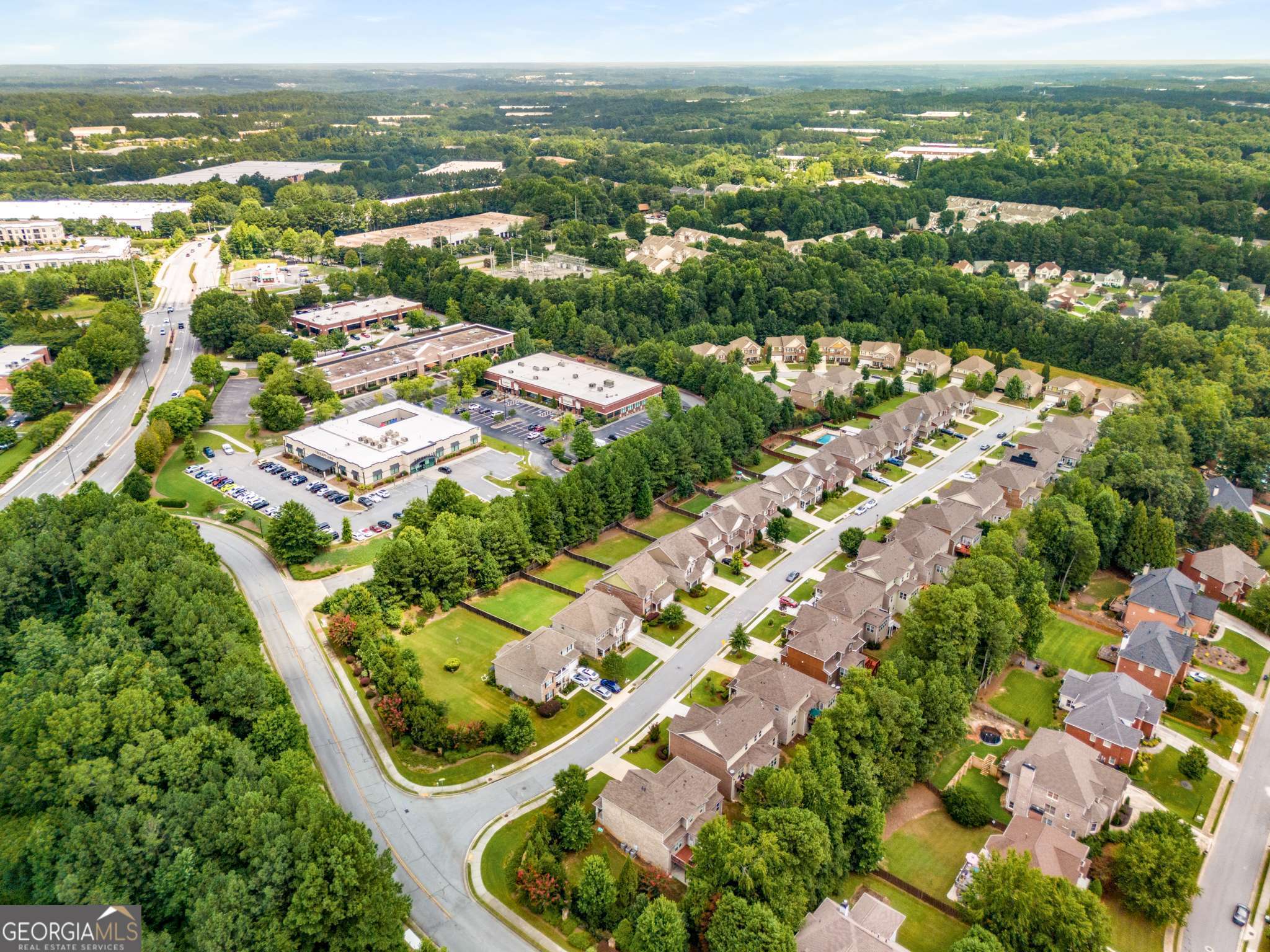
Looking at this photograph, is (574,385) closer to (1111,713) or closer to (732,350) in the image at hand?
(732,350)

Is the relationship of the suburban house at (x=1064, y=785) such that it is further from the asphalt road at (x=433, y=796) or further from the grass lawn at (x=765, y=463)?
the grass lawn at (x=765, y=463)

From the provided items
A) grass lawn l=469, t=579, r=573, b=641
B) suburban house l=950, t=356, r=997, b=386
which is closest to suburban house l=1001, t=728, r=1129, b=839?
grass lawn l=469, t=579, r=573, b=641

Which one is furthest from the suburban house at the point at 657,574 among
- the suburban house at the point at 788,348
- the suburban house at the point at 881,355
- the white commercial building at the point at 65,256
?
the white commercial building at the point at 65,256

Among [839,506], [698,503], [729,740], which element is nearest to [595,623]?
[729,740]

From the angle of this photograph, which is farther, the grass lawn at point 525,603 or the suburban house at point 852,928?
the grass lawn at point 525,603

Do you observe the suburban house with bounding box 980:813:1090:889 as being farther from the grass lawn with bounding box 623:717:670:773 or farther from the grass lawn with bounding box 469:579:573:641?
the grass lawn with bounding box 469:579:573:641

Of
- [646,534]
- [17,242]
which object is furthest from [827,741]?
[17,242]
